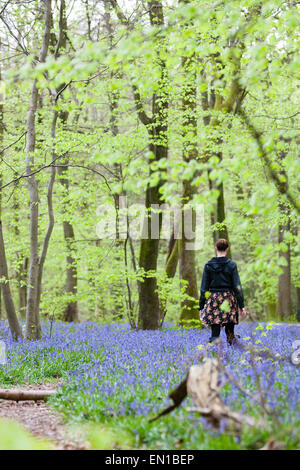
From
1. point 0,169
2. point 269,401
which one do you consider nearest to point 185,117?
point 0,169

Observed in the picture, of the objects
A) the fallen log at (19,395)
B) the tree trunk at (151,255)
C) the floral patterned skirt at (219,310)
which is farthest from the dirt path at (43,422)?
the tree trunk at (151,255)

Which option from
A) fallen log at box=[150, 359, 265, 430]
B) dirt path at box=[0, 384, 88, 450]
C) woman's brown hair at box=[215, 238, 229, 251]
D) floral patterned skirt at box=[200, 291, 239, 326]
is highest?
woman's brown hair at box=[215, 238, 229, 251]

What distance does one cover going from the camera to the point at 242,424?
3891 millimetres

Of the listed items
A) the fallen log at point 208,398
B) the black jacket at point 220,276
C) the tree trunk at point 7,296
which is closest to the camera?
the fallen log at point 208,398

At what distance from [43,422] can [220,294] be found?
12.8 feet

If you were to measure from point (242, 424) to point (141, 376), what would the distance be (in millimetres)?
2208

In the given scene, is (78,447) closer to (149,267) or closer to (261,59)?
(261,59)

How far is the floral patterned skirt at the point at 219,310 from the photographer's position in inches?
309

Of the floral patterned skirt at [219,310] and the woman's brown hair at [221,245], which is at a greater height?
the woman's brown hair at [221,245]

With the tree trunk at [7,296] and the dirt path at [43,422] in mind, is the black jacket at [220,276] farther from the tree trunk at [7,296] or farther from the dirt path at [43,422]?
the tree trunk at [7,296]

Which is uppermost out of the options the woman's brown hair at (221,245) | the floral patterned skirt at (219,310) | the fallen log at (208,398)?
the woman's brown hair at (221,245)

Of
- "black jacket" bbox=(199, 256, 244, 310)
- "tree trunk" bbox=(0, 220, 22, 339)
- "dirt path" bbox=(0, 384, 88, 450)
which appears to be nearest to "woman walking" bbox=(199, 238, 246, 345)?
"black jacket" bbox=(199, 256, 244, 310)

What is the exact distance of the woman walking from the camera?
7855mm

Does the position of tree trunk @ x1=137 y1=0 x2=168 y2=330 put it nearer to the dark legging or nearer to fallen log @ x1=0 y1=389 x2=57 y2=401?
the dark legging
